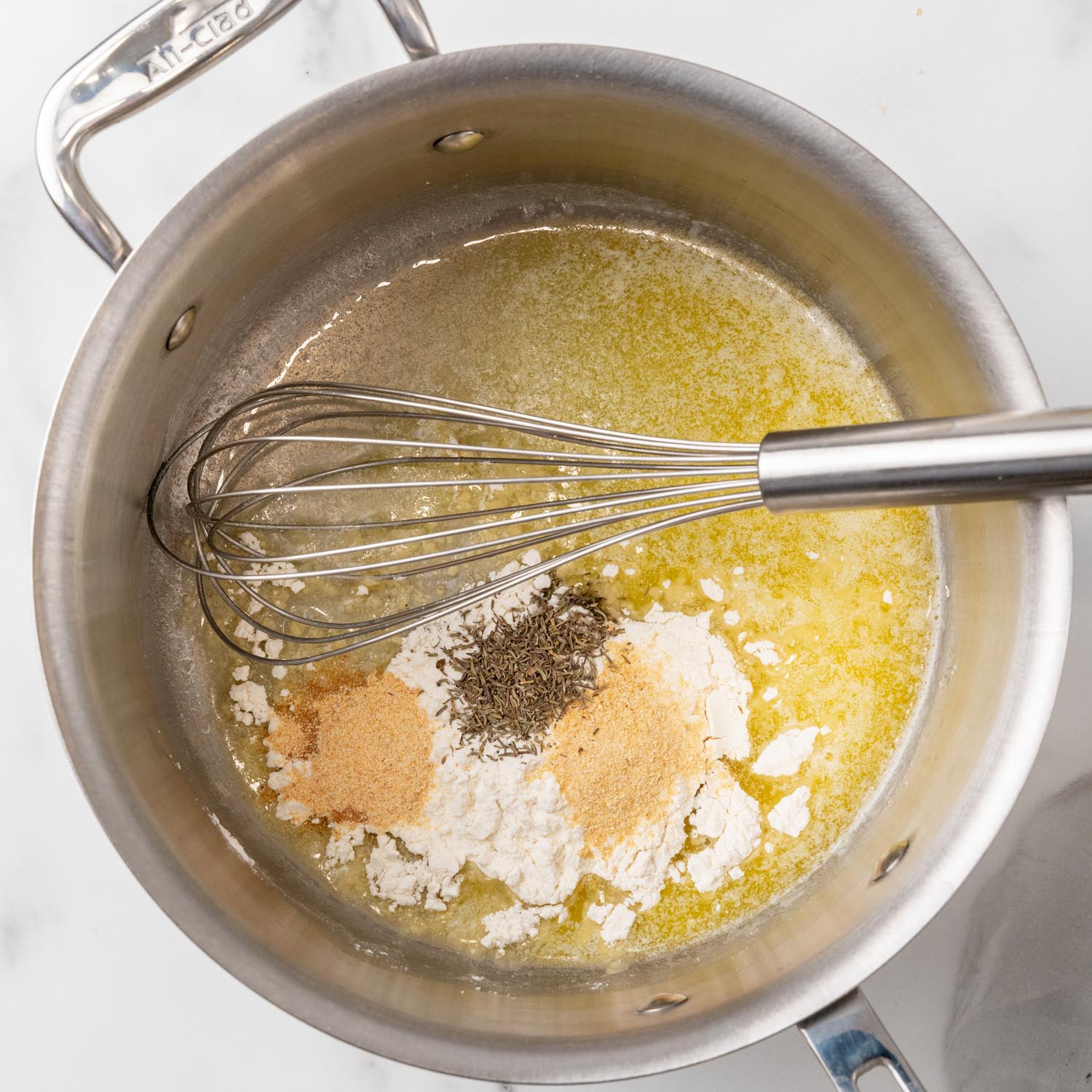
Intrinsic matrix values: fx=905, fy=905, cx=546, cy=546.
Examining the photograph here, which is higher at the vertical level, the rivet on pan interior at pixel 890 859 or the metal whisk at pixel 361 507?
the metal whisk at pixel 361 507

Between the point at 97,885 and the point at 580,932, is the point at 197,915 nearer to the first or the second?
the point at 97,885

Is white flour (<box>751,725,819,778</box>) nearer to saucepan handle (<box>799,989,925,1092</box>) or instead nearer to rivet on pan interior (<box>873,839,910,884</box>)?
rivet on pan interior (<box>873,839,910,884</box>)

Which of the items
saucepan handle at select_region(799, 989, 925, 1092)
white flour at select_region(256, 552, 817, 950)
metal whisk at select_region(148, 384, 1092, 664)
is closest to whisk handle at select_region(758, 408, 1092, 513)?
metal whisk at select_region(148, 384, 1092, 664)

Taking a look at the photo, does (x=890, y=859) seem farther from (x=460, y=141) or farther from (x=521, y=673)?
(x=460, y=141)

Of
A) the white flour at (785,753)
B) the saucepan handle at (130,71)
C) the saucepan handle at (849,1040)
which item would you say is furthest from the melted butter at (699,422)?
the saucepan handle at (130,71)

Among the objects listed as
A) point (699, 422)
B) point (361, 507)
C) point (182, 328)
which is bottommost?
point (699, 422)

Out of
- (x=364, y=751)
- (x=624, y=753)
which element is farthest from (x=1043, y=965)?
(x=364, y=751)

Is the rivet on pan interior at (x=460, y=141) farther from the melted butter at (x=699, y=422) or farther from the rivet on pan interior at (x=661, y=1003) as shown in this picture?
the rivet on pan interior at (x=661, y=1003)
